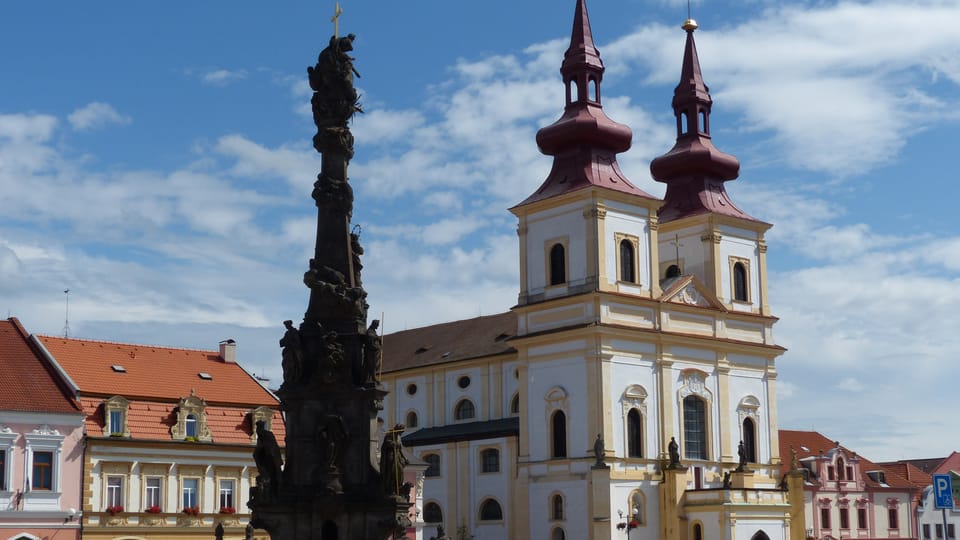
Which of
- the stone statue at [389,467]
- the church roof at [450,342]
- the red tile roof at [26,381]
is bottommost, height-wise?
the stone statue at [389,467]

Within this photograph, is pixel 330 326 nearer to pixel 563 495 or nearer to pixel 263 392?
pixel 263 392

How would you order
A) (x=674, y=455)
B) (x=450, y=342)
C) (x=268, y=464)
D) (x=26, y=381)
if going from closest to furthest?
(x=268, y=464)
(x=26, y=381)
(x=674, y=455)
(x=450, y=342)

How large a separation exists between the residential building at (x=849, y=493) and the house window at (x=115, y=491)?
3895 centimetres

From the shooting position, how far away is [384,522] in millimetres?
21047

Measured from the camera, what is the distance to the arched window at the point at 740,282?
60.0 m

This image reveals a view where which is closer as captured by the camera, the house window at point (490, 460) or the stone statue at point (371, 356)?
the stone statue at point (371, 356)

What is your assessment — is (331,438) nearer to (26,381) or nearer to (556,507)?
(26,381)

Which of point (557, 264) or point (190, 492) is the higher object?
point (557, 264)

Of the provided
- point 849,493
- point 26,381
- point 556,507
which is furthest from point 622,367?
point 849,493

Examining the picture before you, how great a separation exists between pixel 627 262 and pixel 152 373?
20.6 meters

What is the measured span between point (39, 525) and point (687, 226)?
32103 mm

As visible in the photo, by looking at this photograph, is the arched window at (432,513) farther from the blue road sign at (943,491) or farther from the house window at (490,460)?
the blue road sign at (943,491)

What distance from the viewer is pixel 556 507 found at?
5341 centimetres

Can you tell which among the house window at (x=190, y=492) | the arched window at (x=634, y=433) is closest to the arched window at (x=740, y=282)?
the arched window at (x=634, y=433)
